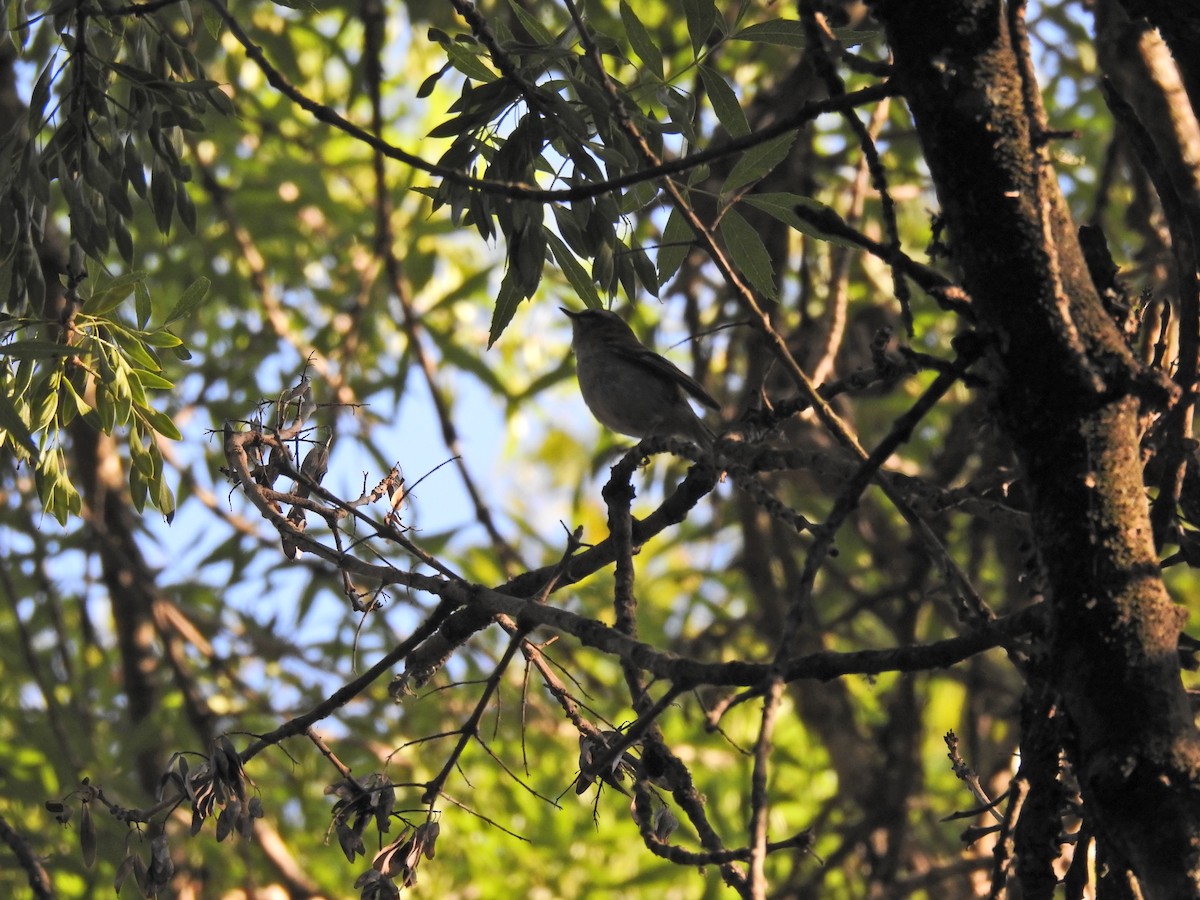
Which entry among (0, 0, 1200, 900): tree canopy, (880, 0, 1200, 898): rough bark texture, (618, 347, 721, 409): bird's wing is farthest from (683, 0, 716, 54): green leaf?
(618, 347, 721, 409): bird's wing

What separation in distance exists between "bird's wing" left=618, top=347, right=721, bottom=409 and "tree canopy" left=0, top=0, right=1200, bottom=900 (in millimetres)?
690

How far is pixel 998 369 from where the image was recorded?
1.58 metres

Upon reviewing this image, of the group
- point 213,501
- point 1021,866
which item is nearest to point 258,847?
point 213,501

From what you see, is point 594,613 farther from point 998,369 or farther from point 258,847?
point 998,369

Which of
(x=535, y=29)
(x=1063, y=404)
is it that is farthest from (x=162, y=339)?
(x=1063, y=404)

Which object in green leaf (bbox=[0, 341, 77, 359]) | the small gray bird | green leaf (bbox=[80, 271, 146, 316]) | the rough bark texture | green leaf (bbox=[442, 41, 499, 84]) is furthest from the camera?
the small gray bird

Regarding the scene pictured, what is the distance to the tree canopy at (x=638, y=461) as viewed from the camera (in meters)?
1.56

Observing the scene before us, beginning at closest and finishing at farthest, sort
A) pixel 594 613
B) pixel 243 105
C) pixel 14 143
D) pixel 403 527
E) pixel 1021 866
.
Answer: pixel 1021 866 → pixel 403 527 → pixel 14 143 → pixel 594 613 → pixel 243 105

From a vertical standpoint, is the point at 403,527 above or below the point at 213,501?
below

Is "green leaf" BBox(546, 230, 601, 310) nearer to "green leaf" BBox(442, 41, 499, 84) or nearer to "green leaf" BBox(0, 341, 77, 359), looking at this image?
"green leaf" BBox(442, 41, 499, 84)

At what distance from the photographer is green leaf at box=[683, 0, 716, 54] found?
97.3 inches

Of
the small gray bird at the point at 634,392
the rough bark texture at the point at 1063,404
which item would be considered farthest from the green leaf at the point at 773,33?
the small gray bird at the point at 634,392

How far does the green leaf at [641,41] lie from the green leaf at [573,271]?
389mm

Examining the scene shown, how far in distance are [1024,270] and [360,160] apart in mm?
6062
